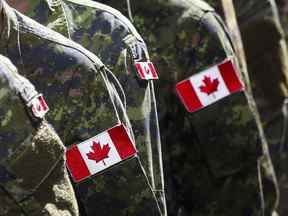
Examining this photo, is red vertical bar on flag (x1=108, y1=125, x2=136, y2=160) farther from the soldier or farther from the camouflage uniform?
the soldier

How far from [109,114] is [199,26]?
1102 millimetres

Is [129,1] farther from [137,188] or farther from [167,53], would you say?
[137,188]

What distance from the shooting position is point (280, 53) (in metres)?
6.68

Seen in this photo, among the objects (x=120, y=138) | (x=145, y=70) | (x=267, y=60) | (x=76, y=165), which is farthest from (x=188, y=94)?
(x=267, y=60)

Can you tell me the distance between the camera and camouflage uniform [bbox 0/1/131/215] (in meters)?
4.07

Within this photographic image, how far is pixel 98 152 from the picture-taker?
4203mm

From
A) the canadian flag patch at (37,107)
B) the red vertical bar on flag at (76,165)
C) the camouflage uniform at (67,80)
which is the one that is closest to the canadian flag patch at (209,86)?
the camouflage uniform at (67,80)

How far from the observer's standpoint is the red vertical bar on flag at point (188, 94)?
16.8 feet

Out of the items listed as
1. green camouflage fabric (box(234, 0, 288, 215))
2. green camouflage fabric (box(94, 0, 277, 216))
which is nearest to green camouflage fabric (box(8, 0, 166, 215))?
green camouflage fabric (box(94, 0, 277, 216))

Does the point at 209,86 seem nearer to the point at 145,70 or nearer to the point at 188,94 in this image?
the point at 188,94

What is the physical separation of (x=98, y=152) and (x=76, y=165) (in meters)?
0.11

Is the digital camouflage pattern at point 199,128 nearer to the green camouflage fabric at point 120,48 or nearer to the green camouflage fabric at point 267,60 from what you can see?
the green camouflage fabric at point 120,48

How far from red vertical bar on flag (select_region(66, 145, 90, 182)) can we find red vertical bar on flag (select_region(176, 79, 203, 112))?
106cm

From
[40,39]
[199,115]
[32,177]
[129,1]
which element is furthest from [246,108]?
[32,177]
